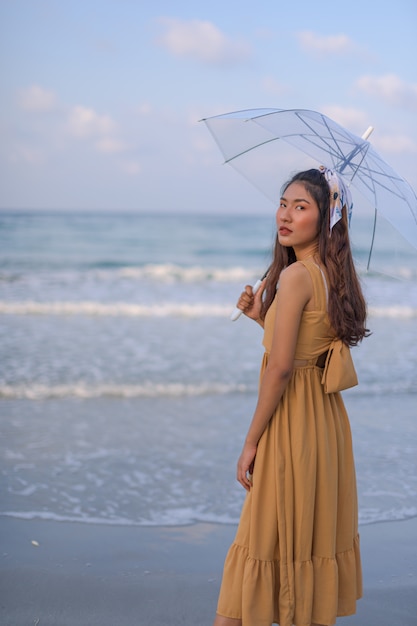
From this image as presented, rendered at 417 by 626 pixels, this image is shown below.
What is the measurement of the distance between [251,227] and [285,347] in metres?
33.9

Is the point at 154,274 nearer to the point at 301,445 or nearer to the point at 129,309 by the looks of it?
the point at 129,309

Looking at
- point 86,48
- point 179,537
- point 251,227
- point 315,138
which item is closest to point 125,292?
point 179,537

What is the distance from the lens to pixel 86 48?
2823 cm

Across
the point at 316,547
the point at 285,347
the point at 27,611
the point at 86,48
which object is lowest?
the point at 27,611

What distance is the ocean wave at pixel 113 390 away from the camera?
6914mm

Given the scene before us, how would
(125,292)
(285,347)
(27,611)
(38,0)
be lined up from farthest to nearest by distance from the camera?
1. (38,0)
2. (125,292)
3. (27,611)
4. (285,347)

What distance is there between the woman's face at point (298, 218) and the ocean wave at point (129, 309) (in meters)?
9.95

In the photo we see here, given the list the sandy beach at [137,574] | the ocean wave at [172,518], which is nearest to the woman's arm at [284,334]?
the sandy beach at [137,574]

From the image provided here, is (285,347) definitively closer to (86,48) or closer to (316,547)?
(316,547)

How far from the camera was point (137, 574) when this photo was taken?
3449mm

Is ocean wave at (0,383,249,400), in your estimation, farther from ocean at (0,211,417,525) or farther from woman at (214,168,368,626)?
woman at (214,168,368,626)

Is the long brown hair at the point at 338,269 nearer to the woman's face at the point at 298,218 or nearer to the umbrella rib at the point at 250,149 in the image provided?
the woman's face at the point at 298,218

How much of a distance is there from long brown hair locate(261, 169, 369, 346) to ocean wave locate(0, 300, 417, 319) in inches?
393

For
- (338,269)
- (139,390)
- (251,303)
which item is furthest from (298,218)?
(139,390)
